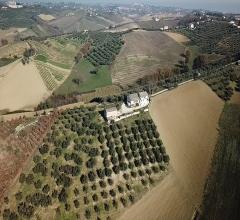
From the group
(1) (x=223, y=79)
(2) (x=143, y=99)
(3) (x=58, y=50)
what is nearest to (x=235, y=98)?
(1) (x=223, y=79)

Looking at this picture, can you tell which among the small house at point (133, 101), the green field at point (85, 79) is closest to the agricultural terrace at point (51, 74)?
the green field at point (85, 79)

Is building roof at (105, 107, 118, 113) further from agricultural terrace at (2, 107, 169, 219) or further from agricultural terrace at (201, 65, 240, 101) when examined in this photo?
agricultural terrace at (201, 65, 240, 101)

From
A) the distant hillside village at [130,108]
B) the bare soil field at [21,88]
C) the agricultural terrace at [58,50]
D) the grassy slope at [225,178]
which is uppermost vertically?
the distant hillside village at [130,108]

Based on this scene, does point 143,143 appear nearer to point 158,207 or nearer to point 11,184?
point 158,207

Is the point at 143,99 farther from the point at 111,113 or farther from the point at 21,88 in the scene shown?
the point at 21,88

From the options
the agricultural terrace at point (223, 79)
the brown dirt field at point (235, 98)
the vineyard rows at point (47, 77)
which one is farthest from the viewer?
the vineyard rows at point (47, 77)

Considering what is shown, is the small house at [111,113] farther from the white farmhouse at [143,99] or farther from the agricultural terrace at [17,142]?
the agricultural terrace at [17,142]

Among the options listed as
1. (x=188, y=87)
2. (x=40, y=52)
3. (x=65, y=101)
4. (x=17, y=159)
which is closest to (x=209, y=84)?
(x=188, y=87)
